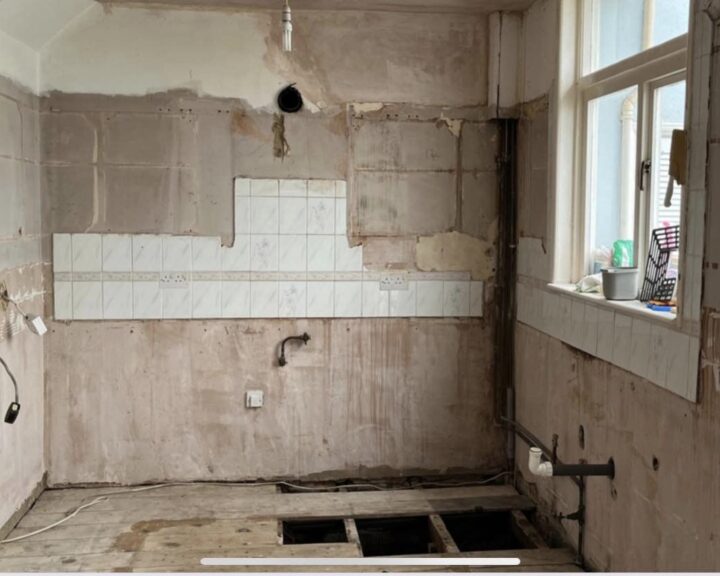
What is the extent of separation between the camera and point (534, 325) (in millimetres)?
4047

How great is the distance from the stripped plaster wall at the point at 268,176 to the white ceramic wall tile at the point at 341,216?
0.04 meters

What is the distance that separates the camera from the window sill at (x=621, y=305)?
269 centimetres

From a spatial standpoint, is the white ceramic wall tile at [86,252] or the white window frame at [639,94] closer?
the white window frame at [639,94]

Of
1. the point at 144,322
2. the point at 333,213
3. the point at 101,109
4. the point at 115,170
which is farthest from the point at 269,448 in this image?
the point at 101,109

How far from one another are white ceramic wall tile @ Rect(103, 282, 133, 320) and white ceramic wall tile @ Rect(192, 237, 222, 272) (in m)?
0.39

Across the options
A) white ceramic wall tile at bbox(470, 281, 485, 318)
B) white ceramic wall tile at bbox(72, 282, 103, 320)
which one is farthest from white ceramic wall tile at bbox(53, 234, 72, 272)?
white ceramic wall tile at bbox(470, 281, 485, 318)

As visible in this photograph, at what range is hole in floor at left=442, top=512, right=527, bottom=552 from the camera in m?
4.07

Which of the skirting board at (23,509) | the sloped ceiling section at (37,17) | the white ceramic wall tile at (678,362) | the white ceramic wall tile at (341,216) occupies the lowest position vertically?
the skirting board at (23,509)

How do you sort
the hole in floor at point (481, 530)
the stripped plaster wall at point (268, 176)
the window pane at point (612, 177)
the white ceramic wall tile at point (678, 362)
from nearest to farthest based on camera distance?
the white ceramic wall tile at point (678, 362) → the window pane at point (612, 177) → the hole in floor at point (481, 530) → the stripped plaster wall at point (268, 176)

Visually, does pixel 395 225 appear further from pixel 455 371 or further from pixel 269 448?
pixel 269 448

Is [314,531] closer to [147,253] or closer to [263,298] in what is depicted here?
[263,298]

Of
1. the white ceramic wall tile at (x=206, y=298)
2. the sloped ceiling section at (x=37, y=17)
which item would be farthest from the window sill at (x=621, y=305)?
the sloped ceiling section at (x=37, y=17)

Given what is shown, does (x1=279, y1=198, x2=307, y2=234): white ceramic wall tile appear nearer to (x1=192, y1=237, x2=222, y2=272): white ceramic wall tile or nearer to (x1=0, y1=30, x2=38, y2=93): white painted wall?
(x1=192, y1=237, x2=222, y2=272): white ceramic wall tile

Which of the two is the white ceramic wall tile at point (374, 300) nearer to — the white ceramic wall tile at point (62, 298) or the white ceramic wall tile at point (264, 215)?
the white ceramic wall tile at point (264, 215)
